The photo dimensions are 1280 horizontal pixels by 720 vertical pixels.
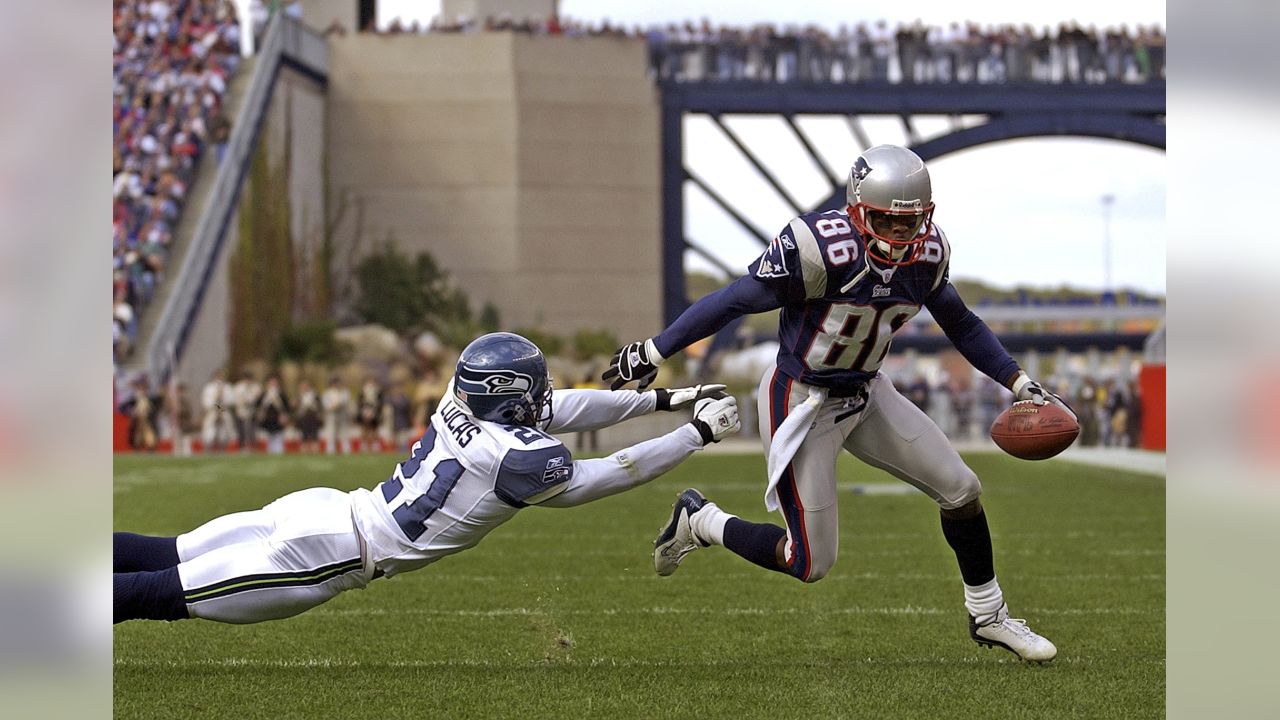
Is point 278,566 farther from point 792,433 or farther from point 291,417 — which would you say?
point 291,417

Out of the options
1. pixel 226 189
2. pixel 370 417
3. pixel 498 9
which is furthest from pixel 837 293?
pixel 498 9

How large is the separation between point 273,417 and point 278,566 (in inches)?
724

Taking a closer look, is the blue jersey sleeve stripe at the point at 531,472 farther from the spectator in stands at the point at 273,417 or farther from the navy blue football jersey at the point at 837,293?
the spectator in stands at the point at 273,417

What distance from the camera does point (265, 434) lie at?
23.0 m

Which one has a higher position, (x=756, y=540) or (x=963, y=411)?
(x=756, y=540)

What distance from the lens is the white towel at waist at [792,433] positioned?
5.36 meters

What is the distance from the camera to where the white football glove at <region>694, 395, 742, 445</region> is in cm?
515

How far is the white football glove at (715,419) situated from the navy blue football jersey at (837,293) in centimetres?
35

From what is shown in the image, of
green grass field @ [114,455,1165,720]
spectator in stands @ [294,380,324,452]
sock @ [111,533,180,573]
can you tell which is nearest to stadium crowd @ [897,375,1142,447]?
spectator in stands @ [294,380,324,452]

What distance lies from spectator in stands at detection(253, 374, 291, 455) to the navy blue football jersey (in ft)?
59.4

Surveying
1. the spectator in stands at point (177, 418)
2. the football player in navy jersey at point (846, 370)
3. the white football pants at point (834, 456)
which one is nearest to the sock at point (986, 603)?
the football player in navy jersey at point (846, 370)

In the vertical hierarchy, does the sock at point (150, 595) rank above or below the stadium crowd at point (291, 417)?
above

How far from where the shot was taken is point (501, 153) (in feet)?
111

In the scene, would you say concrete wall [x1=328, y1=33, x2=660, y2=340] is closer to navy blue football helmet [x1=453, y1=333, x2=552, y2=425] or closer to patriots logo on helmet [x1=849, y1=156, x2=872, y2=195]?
patriots logo on helmet [x1=849, y1=156, x2=872, y2=195]
